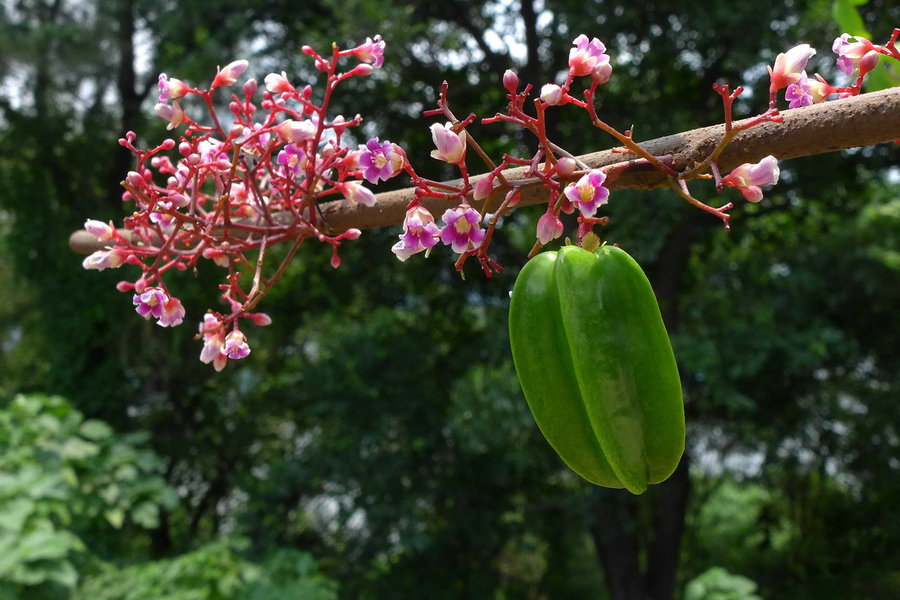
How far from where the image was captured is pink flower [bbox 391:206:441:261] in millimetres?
850

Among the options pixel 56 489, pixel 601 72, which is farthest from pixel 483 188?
pixel 56 489

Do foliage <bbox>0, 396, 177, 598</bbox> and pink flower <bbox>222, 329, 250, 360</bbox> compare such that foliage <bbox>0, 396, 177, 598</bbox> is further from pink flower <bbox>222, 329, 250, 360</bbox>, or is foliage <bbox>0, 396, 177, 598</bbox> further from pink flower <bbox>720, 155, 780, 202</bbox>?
pink flower <bbox>720, 155, 780, 202</bbox>

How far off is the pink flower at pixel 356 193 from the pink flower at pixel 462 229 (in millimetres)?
216

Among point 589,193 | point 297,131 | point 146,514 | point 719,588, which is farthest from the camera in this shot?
point 719,588

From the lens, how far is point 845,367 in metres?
6.61

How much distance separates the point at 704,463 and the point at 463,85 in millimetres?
4305

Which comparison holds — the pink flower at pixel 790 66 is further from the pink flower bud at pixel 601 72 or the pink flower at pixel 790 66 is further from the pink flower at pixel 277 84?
the pink flower at pixel 277 84

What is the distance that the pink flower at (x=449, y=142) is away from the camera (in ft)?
2.72

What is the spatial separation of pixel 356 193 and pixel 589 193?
36 centimetres

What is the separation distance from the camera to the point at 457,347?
7074 millimetres

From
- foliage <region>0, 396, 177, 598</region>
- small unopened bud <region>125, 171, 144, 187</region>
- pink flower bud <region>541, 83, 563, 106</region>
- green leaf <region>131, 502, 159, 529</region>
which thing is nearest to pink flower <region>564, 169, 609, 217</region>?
pink flower bud <region>541, 83, 563, 106</region>

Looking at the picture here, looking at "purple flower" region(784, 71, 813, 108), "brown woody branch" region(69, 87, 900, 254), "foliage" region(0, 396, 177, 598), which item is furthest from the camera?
"foliage" region(0, 396, 177, 598)

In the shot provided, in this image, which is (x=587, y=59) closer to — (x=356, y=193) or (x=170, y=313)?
(x=356, y=193)

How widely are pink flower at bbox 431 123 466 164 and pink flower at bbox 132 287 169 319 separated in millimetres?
439
